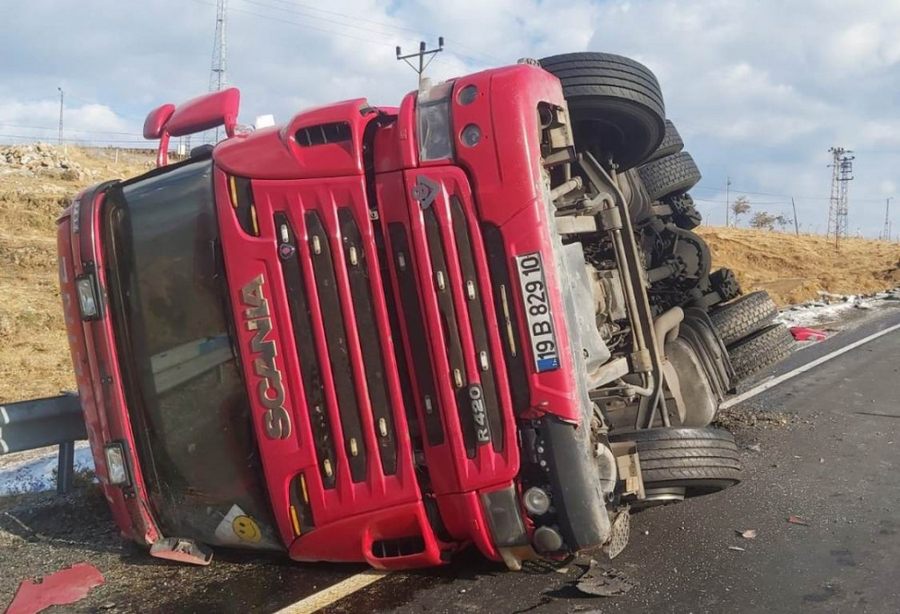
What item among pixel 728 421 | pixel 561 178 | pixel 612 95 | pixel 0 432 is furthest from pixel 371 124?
pixel 728 421

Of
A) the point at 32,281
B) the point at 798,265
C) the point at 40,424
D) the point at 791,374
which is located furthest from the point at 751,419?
the point at 798,265

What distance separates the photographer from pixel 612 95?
387 centimetres

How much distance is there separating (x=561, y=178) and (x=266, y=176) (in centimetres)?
149

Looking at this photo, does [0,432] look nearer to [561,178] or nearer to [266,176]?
[266,176]

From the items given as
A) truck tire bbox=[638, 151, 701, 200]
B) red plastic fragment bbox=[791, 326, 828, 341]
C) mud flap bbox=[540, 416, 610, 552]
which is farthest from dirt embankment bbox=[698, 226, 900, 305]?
mud flap bbox=[540, 416, 610, 552]

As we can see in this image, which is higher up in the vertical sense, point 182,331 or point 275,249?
point 275,249

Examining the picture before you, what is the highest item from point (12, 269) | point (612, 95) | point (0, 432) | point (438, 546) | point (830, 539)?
point (12, 269)

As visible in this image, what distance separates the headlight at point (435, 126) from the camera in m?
2.91

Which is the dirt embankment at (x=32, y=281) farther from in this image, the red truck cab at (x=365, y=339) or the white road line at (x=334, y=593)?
the white road line at (x=334, y=593)

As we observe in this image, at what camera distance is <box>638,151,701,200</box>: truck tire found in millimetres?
5906

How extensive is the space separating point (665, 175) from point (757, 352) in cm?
148

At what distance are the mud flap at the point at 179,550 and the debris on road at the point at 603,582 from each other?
63.9 inches

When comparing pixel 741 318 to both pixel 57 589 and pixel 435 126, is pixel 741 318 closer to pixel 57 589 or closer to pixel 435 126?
pixel 435 126

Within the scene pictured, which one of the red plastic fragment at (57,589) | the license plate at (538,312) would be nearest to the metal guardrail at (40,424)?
the red plastic fragment at (57,589)
